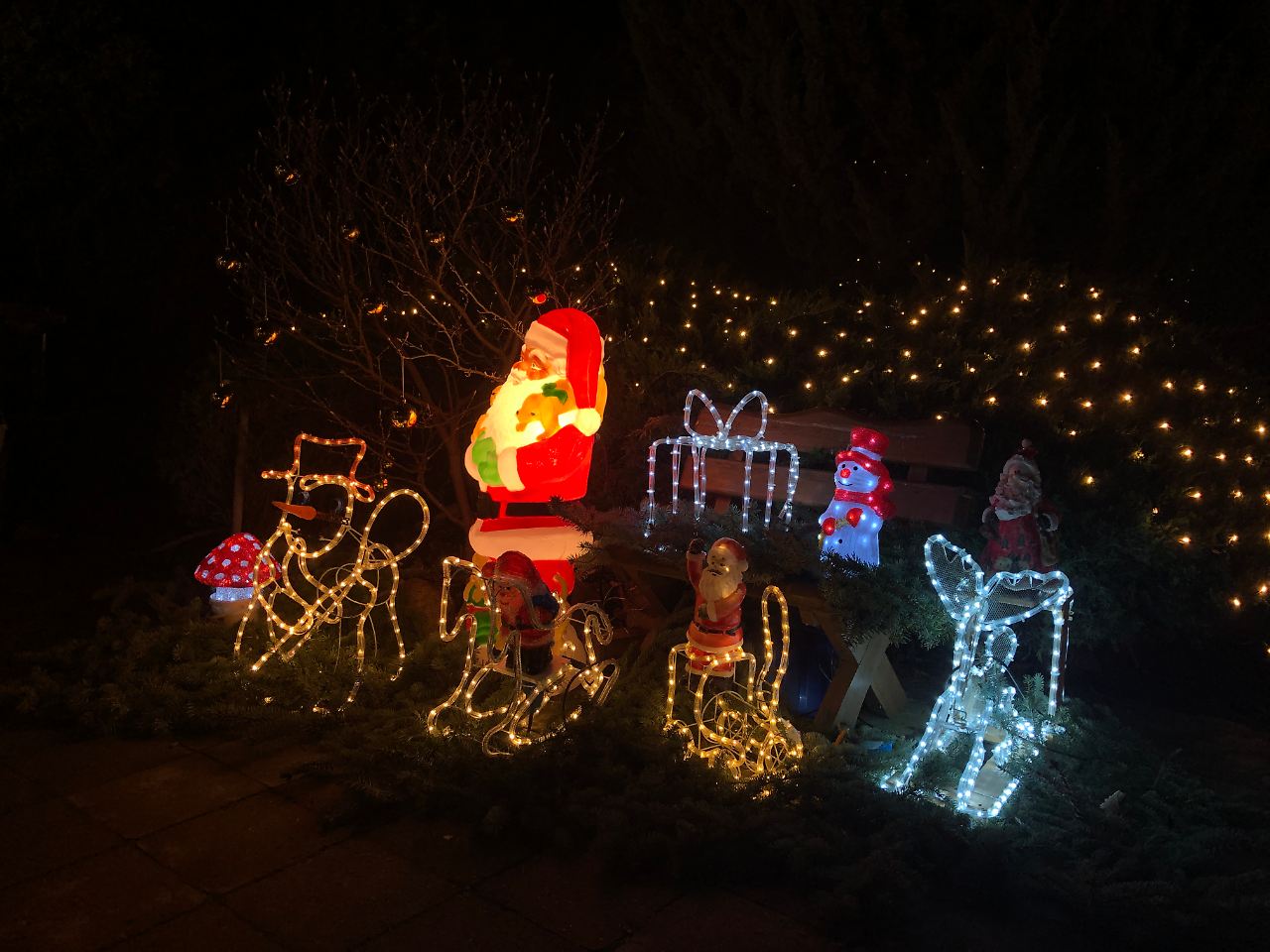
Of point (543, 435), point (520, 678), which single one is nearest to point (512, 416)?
point (543, 435)

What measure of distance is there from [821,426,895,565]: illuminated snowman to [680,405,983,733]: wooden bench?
0.27 m

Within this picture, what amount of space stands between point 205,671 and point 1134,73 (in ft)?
23.1

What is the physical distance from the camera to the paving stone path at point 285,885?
10.9 ft

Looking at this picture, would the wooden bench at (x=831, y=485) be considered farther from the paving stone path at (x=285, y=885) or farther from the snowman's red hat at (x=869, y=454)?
the paving stone path at (x=285, y=885)

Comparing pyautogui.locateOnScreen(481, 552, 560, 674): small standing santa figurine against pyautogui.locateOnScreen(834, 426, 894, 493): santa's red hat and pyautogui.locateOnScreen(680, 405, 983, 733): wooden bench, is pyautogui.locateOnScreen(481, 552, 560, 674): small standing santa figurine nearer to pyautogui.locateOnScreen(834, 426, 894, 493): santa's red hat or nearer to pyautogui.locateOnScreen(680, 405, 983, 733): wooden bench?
pyautogui.locateOnScreen(680, 405, 983, 733): wooden bench

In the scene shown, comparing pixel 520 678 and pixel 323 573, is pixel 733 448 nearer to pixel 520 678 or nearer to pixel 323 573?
pixel 520 678

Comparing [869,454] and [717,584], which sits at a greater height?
[869,454]

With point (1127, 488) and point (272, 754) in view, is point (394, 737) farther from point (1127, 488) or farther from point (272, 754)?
point (1127, 488)

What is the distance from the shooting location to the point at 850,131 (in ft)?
28.1

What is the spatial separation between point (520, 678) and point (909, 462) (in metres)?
2.35

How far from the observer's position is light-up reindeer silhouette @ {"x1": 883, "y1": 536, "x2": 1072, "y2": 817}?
14.2ft

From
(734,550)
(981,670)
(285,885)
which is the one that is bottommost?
(285,885)

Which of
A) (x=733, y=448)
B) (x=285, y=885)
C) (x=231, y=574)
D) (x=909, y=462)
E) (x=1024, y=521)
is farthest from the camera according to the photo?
(x=231, y=574)

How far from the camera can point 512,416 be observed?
550 centimetres
